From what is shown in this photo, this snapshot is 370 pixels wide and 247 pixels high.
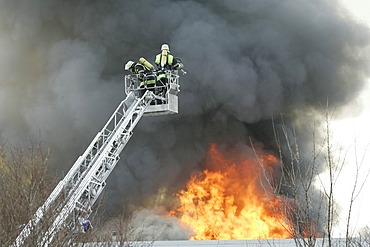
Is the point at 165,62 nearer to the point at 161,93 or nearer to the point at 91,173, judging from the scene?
the point at 161,93

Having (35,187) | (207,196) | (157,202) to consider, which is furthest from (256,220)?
(35,187)

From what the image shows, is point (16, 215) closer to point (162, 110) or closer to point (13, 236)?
point (13, 236)

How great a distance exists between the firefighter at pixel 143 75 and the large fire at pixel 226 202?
13878 mm

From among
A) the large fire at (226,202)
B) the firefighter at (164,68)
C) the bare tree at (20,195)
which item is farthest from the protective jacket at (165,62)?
the large fire at (226,202)

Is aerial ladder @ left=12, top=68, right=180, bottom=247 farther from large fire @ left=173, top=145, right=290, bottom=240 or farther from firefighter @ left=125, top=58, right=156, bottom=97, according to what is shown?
large fire @ left=173, top=145, right=290, bottom=240

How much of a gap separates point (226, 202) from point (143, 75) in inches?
583

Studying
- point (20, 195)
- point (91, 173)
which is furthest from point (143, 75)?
point (20, 195)

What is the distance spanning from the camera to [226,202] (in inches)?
1364

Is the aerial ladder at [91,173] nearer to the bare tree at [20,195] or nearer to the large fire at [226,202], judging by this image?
the bare tree at [20,195]

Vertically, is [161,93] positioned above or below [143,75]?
below

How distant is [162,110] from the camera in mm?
21500

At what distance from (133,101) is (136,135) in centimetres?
1485

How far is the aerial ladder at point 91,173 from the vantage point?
12.2 metres

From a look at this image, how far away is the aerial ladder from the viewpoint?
482 inches
